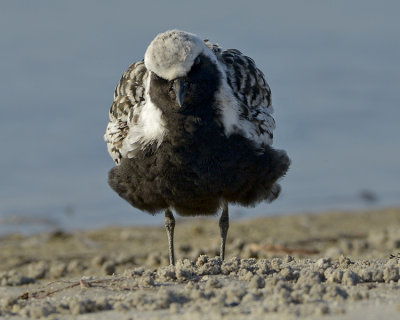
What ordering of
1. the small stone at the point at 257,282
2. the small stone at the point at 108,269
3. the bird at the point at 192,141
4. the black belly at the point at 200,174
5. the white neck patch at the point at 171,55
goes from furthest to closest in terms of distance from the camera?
the small stone at the point at 108,269 < the black belly at the point at 200,174 < the bird at the point at 192,141 < the white neck patch at the point at 171,55 < the small stone at the point at 257,282

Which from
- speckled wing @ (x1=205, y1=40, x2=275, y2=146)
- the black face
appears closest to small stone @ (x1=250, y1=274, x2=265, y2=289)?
the black face

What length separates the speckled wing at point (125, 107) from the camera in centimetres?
693

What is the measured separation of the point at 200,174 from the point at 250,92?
3.41ft

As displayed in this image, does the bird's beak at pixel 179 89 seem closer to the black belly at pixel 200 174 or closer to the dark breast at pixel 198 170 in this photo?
the dark breast at pixel 198 170

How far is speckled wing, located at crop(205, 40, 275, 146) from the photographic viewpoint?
6.69m

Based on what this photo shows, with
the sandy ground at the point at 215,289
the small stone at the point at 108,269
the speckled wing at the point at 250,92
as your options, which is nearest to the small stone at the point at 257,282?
the sandy ground at the point at 215,289

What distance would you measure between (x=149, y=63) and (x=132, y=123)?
30.3 inches

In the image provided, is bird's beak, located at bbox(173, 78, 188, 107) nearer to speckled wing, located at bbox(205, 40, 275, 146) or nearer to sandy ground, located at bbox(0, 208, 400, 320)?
speckled wing, located at bbox(205, 40, 275, 146)

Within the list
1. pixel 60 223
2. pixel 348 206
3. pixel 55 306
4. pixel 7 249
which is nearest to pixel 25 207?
pixel 60 223

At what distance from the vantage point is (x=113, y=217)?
1348 centimetres

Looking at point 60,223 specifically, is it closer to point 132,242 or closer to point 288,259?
point 132,242

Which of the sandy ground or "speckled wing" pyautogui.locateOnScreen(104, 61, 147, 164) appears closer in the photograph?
the sandy ground

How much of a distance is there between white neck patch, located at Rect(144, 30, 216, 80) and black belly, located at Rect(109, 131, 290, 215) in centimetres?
55

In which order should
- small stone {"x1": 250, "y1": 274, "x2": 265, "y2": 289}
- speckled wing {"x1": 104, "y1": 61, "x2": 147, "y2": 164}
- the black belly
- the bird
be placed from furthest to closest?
speckled wing {"x1": 104, "y1": 61, "x2": 147, "y2": 164} → the black belly → the bird → small stone {"x1": 250, "y1": 274, "x2": 265, "y2": 289}
